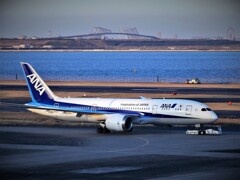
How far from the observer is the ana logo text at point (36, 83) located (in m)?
78.9

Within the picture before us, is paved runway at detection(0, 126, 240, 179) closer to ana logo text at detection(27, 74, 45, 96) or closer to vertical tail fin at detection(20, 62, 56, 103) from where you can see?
vertical tail fin at detection(20, 62, 56, 103)

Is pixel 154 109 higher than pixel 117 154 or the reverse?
higher

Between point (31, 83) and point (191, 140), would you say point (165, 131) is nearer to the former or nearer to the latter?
point (191, 140)

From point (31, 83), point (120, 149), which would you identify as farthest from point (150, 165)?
point (31, 83)

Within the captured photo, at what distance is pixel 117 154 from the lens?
186 ft

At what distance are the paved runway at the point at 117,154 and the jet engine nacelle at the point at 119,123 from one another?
0.78 meters

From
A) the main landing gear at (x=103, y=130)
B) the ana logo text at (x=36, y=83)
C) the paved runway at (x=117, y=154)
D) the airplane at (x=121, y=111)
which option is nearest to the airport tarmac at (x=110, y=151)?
the paved runway at (x=117, y=154)

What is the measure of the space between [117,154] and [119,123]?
50.9 feet

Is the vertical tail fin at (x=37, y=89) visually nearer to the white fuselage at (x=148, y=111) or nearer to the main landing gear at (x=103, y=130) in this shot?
the white fuselage at (x=148, y=111)

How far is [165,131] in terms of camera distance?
74.6 metres

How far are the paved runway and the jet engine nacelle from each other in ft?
2.57

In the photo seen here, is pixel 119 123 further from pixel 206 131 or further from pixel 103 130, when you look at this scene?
pixel 206 131

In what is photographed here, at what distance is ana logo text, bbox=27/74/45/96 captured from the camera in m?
78.9

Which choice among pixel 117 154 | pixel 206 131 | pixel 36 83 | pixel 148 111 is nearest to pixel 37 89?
pixel 36 83
